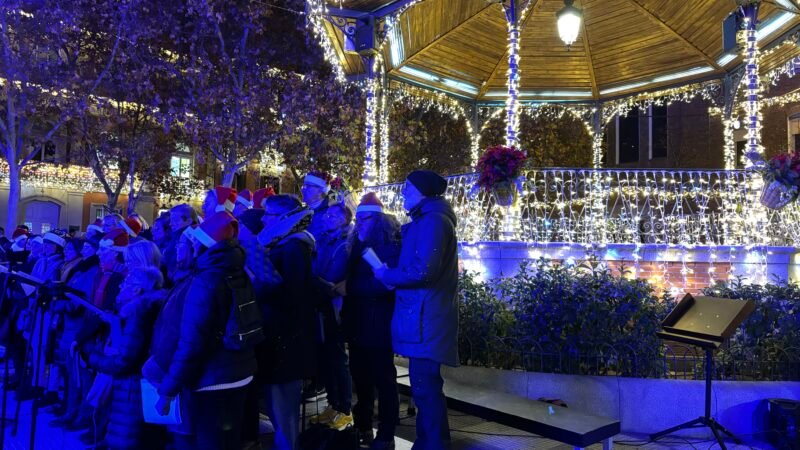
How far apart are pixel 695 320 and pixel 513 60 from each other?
20.1 ft

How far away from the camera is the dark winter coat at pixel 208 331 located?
10.2 ft

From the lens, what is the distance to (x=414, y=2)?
10344mm

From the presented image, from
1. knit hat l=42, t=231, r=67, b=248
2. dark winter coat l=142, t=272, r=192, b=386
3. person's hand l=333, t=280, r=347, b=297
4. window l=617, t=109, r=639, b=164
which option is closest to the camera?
dark winter coat l=142, t=272, r=192, b=386

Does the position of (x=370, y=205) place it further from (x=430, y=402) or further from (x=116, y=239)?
(x=116, y=239)

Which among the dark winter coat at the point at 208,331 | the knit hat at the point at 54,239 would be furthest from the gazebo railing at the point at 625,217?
the dark winter coat at the point at 208,331

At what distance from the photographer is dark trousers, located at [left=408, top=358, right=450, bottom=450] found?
12.6 ft


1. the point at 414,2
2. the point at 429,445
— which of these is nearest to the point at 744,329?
the point at 429,445

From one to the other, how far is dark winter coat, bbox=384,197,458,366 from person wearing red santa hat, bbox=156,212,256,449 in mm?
1005

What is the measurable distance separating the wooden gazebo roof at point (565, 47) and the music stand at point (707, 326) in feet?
24.6

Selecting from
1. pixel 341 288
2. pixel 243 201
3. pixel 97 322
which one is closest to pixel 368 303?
pixel 341 288

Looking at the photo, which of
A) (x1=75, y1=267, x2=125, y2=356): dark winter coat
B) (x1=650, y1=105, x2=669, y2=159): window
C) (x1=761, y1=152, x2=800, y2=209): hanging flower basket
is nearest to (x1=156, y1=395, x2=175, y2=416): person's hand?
(x1=75, y1=267, x2=125, y2=356): dark winter coat

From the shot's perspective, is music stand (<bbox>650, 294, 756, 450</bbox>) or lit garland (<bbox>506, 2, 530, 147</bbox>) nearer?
music stand (<bbox>650, 294, 756, 450</bbox>)

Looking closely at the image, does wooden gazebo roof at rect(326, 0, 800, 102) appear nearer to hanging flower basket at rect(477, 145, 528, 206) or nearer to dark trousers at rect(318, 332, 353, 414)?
hanging flower basket at rect(477, 145, 528, 206)

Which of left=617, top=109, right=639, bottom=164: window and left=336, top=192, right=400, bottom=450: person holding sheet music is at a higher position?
left=617, top=109, right=639, bottom=164: window
